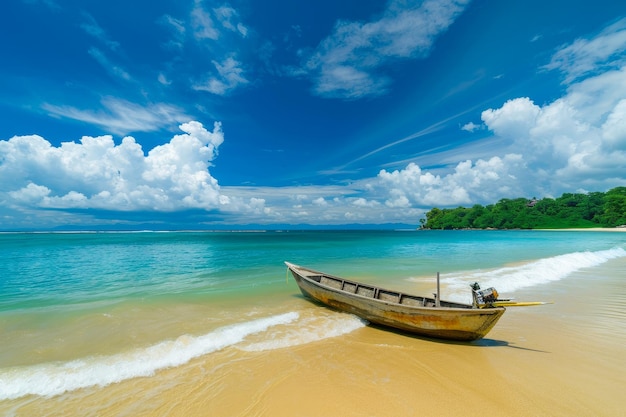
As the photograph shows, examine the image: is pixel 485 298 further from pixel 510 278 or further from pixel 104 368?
pixel 510 278

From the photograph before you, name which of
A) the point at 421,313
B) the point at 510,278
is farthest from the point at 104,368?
the point at 510,278

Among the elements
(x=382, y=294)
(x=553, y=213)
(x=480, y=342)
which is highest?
(x=553, y=213)

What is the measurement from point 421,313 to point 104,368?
30.6ft

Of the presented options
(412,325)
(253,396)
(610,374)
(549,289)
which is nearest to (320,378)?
(253,396)

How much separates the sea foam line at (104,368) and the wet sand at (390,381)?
0.34m

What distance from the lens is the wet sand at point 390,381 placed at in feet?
17.6

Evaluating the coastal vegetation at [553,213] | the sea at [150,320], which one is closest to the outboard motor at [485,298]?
the sea at [150,320]

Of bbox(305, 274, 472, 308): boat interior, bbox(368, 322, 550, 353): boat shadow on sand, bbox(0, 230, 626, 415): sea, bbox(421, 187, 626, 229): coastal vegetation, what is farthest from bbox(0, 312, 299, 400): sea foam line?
bbox(421, 187, 626, 229): coastal vegetation

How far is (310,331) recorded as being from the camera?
31.7 feet

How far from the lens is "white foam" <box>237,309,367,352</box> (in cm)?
858

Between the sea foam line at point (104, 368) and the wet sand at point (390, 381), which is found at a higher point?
the wet sand at point (390, 381)

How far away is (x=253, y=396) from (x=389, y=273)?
17.6 m

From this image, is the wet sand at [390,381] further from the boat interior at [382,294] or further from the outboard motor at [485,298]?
the boat interior at [382,294]

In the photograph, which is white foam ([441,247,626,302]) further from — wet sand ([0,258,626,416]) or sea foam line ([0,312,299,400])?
sea foam line ([0,312,299,400])
